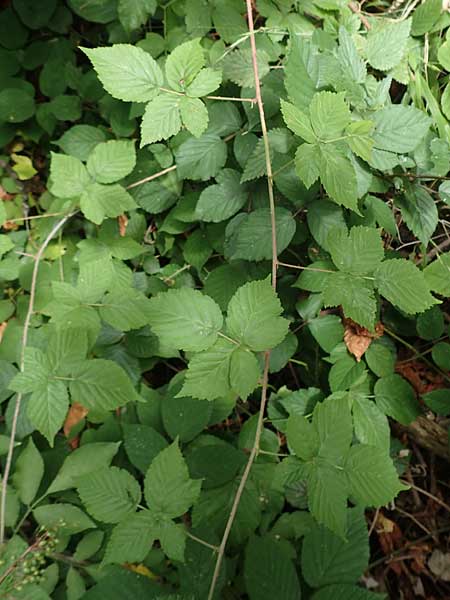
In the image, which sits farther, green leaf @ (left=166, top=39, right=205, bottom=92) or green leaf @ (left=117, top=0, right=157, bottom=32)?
green leaf @ (left=117, top=0, right=157, bottom=32)

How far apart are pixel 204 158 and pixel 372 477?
1.00 meters

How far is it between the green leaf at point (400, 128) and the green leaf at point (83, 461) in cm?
118

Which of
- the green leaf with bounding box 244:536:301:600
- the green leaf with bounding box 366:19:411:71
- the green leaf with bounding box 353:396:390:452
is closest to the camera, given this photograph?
the green leaf with bounding box 244:536:301:600

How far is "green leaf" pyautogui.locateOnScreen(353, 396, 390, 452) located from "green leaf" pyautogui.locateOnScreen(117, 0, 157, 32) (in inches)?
53.4

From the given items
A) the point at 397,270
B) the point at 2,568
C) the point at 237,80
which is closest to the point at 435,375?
the point at 397,270

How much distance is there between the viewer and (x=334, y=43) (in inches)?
56.7

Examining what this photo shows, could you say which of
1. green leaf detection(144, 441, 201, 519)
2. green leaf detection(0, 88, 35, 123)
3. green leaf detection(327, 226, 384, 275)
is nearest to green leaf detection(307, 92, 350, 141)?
green leaf detection(327, 226, 384, 275)

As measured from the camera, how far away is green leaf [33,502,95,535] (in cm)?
148

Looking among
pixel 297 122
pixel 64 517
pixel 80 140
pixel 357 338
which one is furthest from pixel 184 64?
pixel 64 517

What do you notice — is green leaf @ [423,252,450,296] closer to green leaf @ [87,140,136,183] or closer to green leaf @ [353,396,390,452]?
green leaf @ [353,396,390,452]

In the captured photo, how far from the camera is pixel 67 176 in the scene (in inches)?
63.3

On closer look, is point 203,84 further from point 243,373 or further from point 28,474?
point 28,474

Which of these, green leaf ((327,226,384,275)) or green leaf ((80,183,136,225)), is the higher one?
green leaf ((327,226,384,275))

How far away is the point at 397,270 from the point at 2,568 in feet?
4.45
